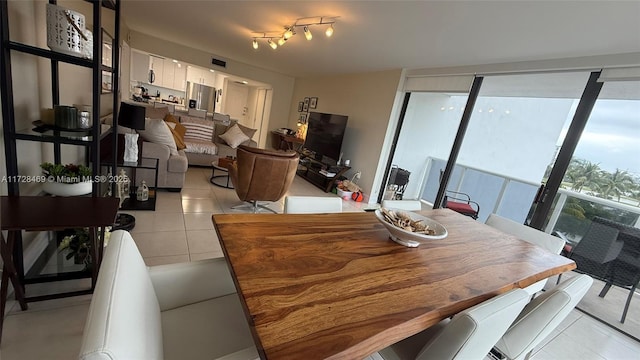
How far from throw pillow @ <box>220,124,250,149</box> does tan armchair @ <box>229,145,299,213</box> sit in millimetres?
2233

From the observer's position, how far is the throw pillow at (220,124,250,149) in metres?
5.14

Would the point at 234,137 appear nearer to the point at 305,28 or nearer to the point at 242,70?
the point at 242,70

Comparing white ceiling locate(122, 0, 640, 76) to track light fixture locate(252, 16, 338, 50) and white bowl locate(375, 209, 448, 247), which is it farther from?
white bowl locate(375, 209, 448, 247)

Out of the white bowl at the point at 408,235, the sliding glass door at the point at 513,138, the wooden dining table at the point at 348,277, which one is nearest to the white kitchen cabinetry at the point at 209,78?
the sliding glass door at the point at 513,138

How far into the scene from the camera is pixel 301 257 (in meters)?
1.06

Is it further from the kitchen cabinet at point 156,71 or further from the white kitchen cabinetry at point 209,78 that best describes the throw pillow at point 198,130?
the white kitchen cabinetry at point 209,78

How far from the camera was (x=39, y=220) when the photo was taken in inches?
47.5

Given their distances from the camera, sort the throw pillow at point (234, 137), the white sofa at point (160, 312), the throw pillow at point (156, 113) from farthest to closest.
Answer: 1. the throw pillow at point (234, 137)
2. the throw pillow at point (156, 113)
3. the white sofa at point (160, 312)

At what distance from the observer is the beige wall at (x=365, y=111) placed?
4395mm

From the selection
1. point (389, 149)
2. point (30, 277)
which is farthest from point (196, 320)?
point (389, 149)

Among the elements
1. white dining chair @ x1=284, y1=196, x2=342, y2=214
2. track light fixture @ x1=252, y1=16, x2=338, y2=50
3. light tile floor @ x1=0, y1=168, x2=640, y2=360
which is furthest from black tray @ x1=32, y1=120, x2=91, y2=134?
track light fixture @ x1=252, y1=16, x2=338, y2=50

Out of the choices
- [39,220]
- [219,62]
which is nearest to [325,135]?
[219,62]

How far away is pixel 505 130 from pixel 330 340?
4.08 metres

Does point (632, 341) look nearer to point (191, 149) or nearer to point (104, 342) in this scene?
point (104, 342)
